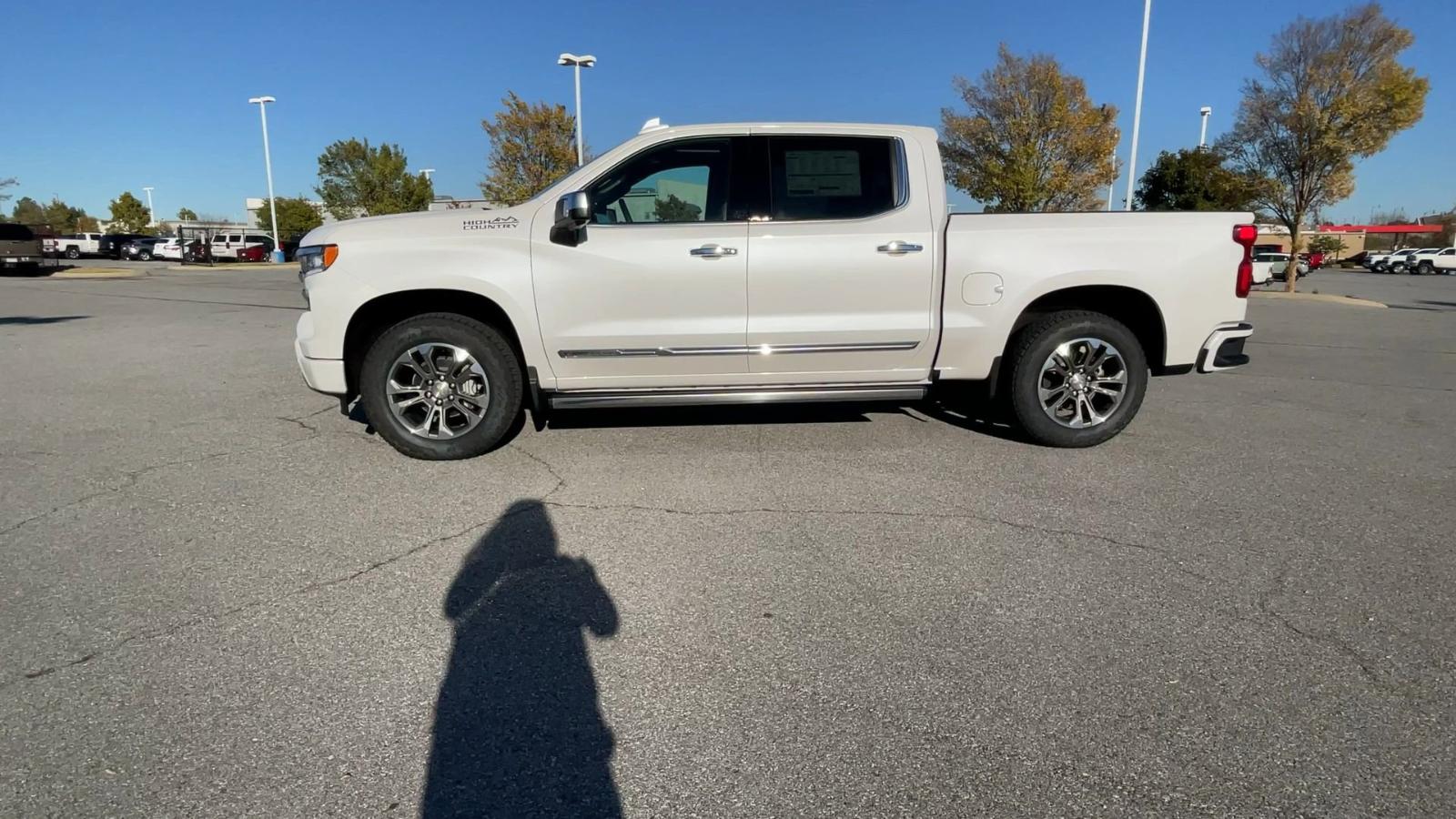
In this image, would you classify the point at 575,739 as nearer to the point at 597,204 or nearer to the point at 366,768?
the point at 366,768

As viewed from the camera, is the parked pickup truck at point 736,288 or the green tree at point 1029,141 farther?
the green tree at point 1029,141

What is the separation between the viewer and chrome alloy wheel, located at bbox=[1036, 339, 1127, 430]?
18.0ft

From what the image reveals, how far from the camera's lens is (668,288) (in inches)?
201

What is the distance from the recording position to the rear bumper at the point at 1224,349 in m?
5.47

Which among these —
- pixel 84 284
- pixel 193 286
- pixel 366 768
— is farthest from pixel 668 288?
pixel 84 284

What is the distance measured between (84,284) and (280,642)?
2794cm

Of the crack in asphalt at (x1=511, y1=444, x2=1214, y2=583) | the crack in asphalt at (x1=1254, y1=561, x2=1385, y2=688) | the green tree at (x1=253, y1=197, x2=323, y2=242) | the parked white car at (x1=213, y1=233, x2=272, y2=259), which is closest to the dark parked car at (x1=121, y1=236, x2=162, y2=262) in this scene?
the parked white car at (x1=213, y1=233, x2=272, y2=259)

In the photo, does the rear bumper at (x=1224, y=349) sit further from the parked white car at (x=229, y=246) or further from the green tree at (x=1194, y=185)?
the parked white car at (x=229, y=246)

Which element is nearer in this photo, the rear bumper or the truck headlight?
the truck headlight

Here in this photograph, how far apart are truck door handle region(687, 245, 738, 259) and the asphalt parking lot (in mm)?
1266

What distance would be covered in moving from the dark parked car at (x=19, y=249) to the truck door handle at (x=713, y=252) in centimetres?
3391

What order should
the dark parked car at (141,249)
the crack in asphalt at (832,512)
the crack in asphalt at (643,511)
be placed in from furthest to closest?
the dark parked car at (141,249) → the crack in asphalt at (832,512) → the crack in asphalt at (643,511)

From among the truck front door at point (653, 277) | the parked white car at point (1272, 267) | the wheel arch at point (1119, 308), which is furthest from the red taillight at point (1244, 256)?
the parked white car at point (1272, 267)

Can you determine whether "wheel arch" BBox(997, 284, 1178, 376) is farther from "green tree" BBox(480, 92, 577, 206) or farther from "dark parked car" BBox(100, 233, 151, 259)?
"dark parked car" BBox(100, 233, 151, 259)
